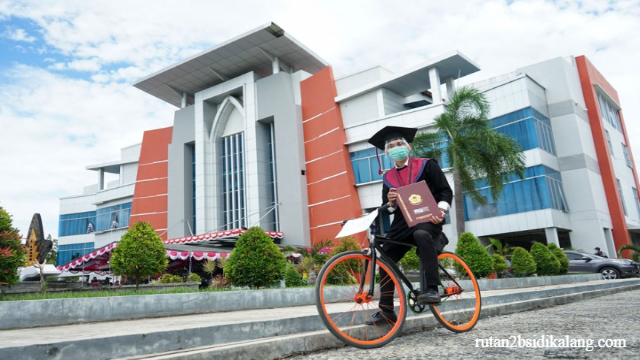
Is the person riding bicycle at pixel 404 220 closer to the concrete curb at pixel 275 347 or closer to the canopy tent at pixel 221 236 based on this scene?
the concrete curb at pixel 275 347

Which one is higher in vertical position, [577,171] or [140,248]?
[577,171]

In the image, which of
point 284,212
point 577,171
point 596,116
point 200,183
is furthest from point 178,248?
point 596,116

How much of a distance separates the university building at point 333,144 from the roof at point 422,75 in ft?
0.35

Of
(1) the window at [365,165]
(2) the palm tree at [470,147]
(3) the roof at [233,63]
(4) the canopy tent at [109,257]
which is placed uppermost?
(3) the roof at [233,63]

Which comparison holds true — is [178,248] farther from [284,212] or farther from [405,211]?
[405,211]

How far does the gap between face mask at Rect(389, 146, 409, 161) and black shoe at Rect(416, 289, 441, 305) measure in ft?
4.24

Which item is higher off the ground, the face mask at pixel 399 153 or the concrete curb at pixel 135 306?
the face mask at pixel 399 153

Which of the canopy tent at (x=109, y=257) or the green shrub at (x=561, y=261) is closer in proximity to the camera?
the green shrub at (x=561, y=261)

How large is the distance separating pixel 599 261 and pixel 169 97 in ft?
125

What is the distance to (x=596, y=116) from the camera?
→ 3325 cm

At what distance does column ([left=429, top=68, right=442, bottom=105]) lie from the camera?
31078 mm

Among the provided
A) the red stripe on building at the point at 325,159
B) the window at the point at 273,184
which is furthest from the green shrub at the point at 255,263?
the window at the point at 273,184

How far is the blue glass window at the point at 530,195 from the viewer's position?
2837cm

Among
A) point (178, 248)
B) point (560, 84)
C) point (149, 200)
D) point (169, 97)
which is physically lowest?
point (178, 248)
